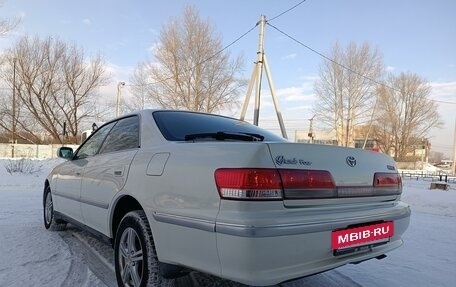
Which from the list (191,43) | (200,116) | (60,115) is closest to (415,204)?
(200,116)

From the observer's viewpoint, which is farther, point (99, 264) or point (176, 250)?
point (99, 264)

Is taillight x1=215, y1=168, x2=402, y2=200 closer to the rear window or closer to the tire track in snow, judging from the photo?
the rear window

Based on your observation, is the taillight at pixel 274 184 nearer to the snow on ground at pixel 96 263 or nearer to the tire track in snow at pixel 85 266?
the snow on ground at pixel 96 263

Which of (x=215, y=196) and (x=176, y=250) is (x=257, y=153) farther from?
(x=176, y=250)

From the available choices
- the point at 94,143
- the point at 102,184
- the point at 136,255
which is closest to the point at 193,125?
the point at 102,184

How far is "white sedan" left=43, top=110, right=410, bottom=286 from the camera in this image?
1.98 meters

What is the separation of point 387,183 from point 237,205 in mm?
1356

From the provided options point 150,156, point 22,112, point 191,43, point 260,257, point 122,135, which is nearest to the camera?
point 260,257

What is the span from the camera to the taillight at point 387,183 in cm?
266

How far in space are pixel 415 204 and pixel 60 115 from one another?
122 feet

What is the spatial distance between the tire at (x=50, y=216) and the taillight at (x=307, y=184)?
11.9ft

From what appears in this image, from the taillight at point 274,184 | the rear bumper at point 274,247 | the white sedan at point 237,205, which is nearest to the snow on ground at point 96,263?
the white sedan at point 237,205

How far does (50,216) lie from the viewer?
193 inches

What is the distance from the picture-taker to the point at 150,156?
2750mm
